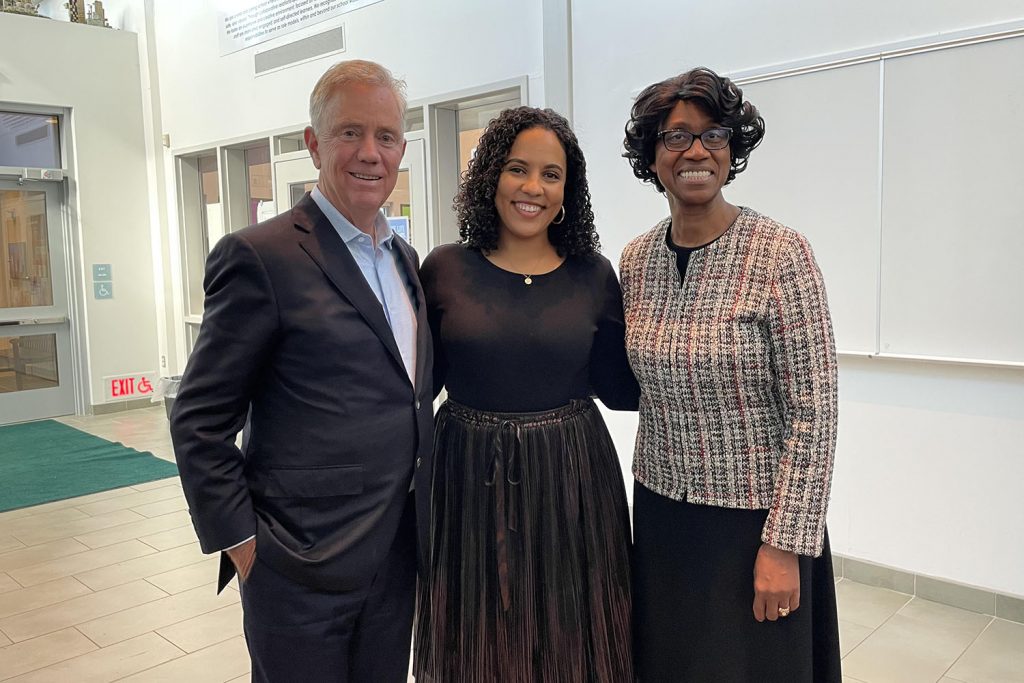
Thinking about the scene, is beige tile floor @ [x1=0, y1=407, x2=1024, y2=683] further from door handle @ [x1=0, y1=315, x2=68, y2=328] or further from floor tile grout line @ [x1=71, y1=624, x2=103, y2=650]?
door handle @ [x1=0, y1=315, x2=68, y2=328]

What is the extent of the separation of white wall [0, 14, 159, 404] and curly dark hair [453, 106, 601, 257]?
21.9 feet

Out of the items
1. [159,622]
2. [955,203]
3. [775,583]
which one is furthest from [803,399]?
[159,622]

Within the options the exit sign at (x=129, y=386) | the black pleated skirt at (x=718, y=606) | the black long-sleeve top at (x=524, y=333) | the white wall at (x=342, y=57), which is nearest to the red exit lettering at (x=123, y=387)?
the exit sign at (x=129, y=386)

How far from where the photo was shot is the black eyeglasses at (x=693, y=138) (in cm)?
156

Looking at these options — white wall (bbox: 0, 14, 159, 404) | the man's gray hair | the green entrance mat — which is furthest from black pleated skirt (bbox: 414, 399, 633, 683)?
white wall (bbox: 0, 14, 159, 404)

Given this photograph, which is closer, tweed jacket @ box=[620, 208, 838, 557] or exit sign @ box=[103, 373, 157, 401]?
tweed jacket @ box=[620, 208, 838, 557]

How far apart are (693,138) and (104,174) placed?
730 centimetres

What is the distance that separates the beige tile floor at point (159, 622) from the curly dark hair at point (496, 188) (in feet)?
6.25

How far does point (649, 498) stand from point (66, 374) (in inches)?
290

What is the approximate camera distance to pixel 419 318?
5.65ft

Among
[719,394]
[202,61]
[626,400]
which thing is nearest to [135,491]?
[202,61]

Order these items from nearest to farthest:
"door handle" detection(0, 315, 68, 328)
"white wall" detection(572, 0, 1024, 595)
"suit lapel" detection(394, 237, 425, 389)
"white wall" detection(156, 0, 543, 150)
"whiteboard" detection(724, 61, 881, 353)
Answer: "suit lapel" detection(394, 237, 425, 389), "white wall" detection(572, 0, 1024, 595), "whiteboard" detection(724, 61, 881, 353), "white wall" detection(156, 0, 543, 150), "door handle" detection(0, 315, 68, 328)

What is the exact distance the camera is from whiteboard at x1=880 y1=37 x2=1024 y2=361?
2820mm

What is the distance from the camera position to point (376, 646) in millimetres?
1692
